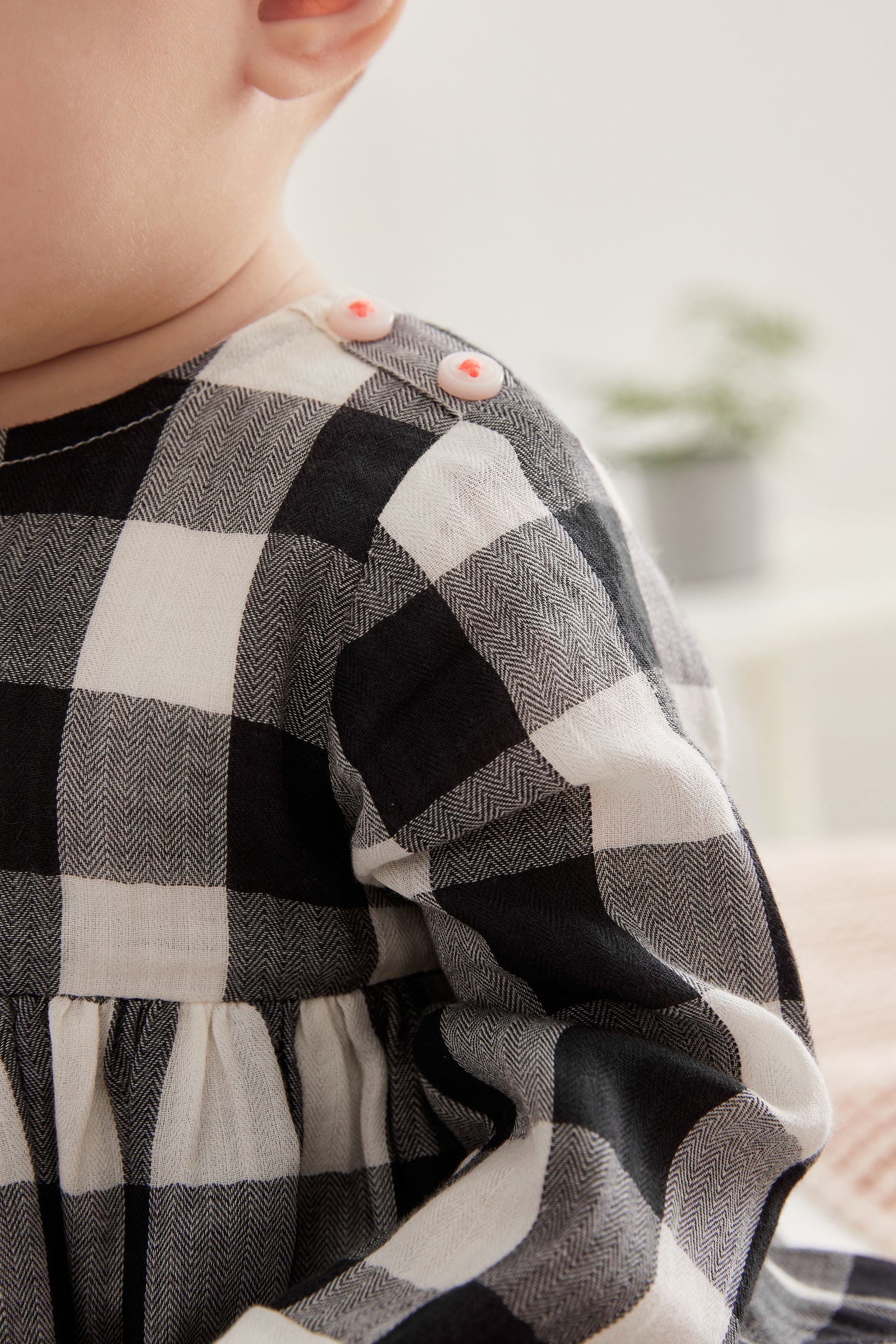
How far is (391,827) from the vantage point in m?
Result: 0.37

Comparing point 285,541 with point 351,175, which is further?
point 351,175

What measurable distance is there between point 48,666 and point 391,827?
0.40ft

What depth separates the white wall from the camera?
5.32 feet

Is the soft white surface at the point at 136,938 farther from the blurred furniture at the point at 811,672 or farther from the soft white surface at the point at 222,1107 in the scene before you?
the blurred furniture at the point at 811,672

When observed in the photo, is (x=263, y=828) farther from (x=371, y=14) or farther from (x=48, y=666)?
(x=371, y=14)

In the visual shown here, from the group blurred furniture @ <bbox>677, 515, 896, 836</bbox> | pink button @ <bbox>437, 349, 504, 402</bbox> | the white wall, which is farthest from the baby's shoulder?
the white wall

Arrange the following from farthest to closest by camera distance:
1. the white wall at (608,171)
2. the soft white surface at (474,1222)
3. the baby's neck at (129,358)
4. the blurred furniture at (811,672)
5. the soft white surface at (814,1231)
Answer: the white wall at (608,171), the blurred furniture at (811,672), the soft white surface at (814,1231), the baby's neck at (129,358), the soft white surface at (474,1222)

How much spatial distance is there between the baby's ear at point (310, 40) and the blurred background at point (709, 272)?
1.01 m

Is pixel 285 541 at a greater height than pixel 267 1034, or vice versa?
pixel 285 541

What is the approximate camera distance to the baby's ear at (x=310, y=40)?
1.28ft

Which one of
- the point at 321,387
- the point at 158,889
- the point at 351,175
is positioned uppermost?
the point at 321,387

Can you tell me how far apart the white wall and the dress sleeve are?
53.3 inches

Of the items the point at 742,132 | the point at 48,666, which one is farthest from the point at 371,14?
the point at 742,132

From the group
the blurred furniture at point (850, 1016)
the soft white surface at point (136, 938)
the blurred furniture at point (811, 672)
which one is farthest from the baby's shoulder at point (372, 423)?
the blurred furniture at point (811, 672)
